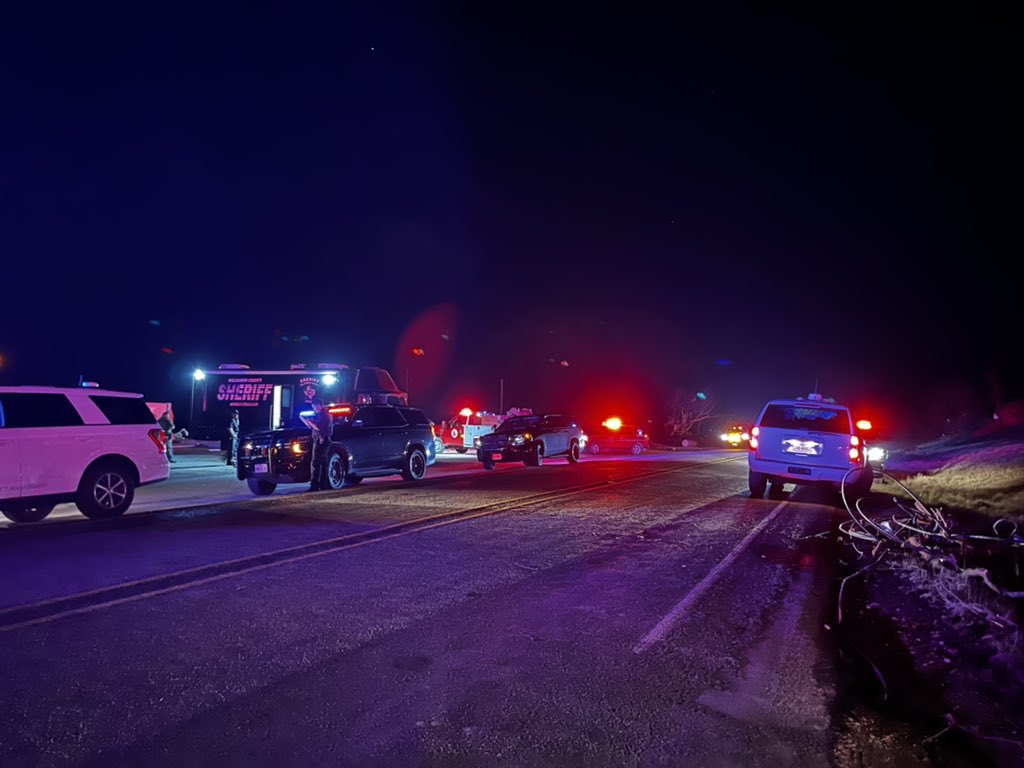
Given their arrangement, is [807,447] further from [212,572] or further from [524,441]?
[212,572]

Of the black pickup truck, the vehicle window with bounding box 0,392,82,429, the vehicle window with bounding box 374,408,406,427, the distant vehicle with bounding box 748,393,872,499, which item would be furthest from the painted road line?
the distant vehicle with bounding box 748,393,872,499

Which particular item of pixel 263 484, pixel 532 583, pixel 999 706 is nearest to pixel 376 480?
pixel 263 484

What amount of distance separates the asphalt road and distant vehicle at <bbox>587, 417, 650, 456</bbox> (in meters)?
24.1

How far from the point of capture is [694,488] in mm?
14938

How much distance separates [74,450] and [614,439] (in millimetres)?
26308

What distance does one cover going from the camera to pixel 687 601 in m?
5.73

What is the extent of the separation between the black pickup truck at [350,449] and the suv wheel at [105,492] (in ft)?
9.82

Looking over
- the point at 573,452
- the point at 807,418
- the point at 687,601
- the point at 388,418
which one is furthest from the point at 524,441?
the point at 687,601

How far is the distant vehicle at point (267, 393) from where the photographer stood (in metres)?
23.9

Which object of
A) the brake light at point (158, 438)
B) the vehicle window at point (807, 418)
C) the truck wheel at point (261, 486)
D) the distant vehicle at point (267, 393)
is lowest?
the truck wheel at point (261, 486)

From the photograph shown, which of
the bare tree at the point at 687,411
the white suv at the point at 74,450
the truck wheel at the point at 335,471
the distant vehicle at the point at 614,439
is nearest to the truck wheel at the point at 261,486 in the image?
the truck wheel at the point at 335,471

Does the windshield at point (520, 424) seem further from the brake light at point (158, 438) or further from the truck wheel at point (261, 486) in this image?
the brake light at point (158, 438)

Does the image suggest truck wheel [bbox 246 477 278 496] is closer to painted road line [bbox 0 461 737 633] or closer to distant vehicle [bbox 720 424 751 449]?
painted road line [bbox 0 461 737 633]

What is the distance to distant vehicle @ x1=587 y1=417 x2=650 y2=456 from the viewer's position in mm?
33188
